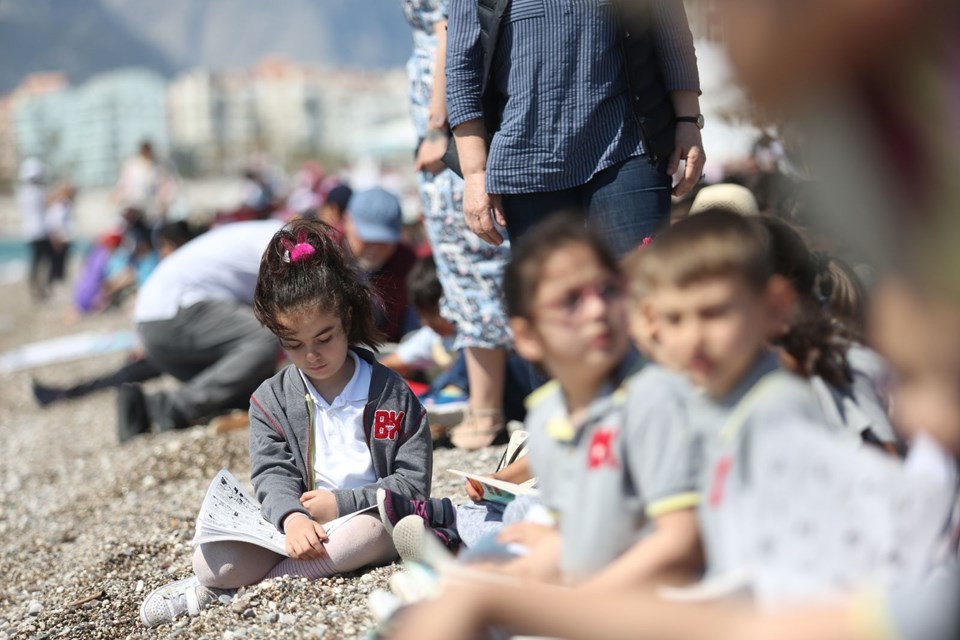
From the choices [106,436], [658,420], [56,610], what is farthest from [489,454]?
[106,436]

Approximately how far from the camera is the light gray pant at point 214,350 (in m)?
6.39

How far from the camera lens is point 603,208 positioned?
346 cm

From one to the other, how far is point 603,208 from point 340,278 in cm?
86

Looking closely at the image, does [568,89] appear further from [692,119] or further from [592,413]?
[592,413]

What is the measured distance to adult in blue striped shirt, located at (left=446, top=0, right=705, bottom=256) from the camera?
3434mm

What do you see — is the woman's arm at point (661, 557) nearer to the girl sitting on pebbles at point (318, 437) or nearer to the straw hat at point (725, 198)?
the girl sitting on pebbles at point (318, 437)

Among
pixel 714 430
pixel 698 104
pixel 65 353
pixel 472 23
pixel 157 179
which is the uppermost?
pixel 472 23

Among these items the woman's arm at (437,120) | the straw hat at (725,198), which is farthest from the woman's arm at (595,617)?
the straw hat at (725,198)

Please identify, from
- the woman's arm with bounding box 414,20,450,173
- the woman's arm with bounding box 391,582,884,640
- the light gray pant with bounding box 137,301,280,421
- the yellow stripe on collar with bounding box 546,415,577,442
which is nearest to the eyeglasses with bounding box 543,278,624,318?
the yellow stripe on collar with bounding box 546,415,577,442

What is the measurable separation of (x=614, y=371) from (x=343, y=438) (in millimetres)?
1488

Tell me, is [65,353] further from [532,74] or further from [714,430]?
[714,430]

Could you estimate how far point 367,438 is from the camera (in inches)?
137

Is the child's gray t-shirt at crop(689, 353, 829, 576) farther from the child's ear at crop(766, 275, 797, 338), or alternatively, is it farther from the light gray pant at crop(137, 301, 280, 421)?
the light gray pant at crop(137, 301, 280, 421)

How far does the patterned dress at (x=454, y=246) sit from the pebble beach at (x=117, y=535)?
57cm
